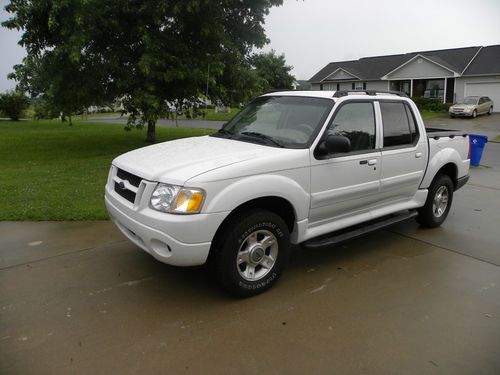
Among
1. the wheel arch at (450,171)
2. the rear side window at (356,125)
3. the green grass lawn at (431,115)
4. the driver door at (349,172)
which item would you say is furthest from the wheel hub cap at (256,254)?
the green grass lawn at (431,115)

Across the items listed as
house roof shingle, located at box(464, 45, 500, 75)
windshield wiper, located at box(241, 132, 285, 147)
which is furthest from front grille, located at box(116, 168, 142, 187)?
house roof shingle, located at box(464, 45, 500, 75)

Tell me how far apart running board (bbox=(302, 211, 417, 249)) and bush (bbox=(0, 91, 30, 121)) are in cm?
3584

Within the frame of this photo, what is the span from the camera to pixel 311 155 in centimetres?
404

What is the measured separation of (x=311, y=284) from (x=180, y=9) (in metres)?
9.52

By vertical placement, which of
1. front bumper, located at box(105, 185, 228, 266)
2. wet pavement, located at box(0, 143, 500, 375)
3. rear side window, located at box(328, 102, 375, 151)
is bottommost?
wet pavement, located at box(0, 143, 500, 375)

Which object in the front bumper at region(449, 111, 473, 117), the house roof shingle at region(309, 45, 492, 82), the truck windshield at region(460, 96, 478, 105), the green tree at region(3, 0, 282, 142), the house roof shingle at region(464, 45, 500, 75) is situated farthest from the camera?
the house roof shingle at region(309, 45, 492, 82)

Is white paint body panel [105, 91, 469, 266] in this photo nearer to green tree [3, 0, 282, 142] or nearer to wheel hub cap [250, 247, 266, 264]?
wheel hub cap [250, 247, 266, 264]

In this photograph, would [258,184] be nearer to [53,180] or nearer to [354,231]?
[354,231]

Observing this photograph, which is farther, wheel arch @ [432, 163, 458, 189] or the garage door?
the garage door

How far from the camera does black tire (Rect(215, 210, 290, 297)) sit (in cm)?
359

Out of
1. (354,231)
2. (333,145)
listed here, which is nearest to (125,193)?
(333,145)

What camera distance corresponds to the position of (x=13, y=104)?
3416 centimetres

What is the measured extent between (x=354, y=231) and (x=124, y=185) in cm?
245

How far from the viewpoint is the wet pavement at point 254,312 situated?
2.94 meters
